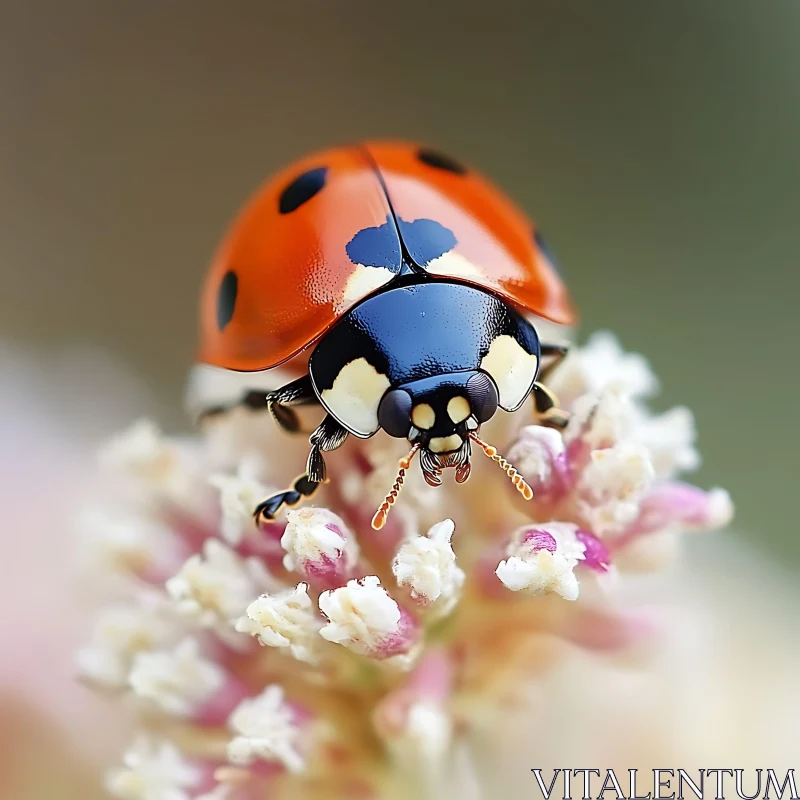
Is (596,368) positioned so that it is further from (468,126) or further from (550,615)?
(468,126)

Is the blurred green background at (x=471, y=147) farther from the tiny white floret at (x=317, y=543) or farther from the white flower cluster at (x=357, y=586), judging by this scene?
the tiny white floret at (x=317, y=543)

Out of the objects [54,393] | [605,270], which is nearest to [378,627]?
[54,393]

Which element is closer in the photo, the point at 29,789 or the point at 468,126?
the point at 29,789

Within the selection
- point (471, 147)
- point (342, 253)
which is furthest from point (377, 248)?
point (471, 147)

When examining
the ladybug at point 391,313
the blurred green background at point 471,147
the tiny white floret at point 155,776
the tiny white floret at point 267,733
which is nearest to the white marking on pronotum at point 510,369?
the ladybug at point 391,313

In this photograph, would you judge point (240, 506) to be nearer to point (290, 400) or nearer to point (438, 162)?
point (290, 400)

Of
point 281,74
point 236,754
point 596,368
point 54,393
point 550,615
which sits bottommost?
point 236,754

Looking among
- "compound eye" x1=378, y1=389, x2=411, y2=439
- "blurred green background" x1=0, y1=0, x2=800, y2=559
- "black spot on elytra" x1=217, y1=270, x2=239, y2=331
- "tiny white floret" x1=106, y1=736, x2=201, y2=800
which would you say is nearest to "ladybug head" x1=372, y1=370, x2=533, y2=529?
"compound eye" x1=378, y1=389, x2=411, y2=439

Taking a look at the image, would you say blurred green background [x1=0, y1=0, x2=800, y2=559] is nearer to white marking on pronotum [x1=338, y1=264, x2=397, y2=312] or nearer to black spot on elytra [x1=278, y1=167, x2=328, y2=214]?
black spot on elytra [x1=278, y1=167, x2=328, y2=214]
